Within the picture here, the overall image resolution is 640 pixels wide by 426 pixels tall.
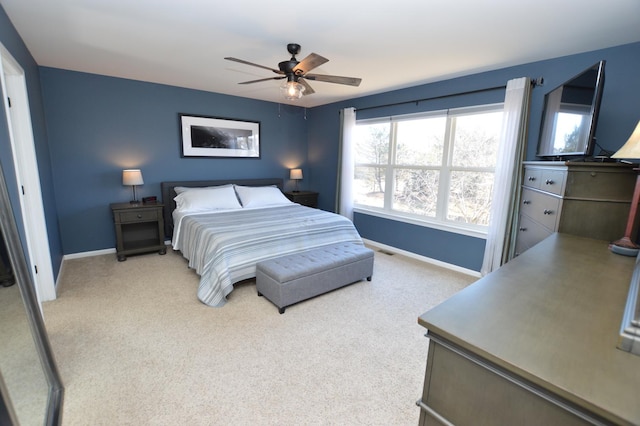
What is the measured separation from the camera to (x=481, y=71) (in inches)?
132

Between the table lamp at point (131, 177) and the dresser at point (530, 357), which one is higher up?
the table lamp at point (131, 177)

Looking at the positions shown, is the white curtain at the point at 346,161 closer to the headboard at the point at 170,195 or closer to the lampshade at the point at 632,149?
the headboard at the point at 170,195

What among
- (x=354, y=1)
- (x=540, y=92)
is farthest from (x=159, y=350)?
(x=540, y=92)

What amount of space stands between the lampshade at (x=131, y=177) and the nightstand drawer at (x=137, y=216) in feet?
1.29

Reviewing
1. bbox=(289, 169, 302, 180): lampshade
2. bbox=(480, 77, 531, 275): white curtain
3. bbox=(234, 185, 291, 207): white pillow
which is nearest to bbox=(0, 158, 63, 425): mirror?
bbox=(234, 185, 291, 207): white pillow

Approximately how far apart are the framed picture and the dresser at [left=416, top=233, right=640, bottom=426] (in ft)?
15.1

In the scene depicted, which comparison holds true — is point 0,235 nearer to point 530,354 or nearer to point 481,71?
point 530,354

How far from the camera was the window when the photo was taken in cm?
362

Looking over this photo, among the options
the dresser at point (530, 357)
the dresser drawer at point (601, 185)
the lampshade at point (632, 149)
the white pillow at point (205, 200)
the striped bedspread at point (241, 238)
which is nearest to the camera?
the dresser at point (530, 357)

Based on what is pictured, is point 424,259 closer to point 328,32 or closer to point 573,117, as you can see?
point 573,117

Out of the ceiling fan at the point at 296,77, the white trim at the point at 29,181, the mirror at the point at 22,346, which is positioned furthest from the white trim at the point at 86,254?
the ceiling fan at the point at 296,77

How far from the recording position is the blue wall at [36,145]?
2043 mm

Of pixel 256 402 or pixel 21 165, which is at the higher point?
pixel 21 165

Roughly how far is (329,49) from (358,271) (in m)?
2.30
